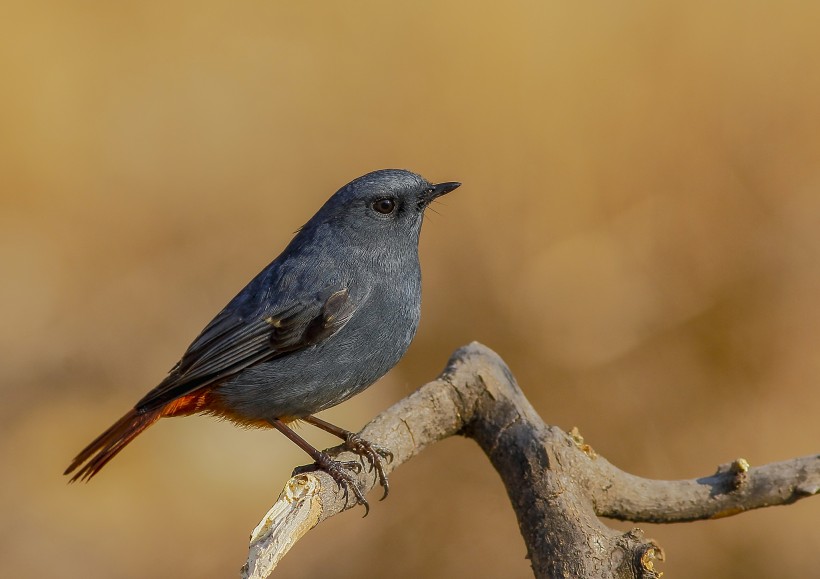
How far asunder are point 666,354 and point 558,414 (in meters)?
0.92

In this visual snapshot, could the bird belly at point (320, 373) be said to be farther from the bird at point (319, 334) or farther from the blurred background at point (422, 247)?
the blurred background at point (422, 247)

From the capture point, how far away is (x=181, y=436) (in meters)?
7.01

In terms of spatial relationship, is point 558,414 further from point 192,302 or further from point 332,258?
point 332,258

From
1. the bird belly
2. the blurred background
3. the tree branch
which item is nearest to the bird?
the bird belly

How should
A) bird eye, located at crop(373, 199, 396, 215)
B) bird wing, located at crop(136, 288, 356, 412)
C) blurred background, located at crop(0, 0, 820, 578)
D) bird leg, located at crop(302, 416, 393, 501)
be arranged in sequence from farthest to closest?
blurred background, located at crop(0, 0, 820, 578) → bird eye, located at crop(373, 199, 396, 215) → bird wing, located at crop(136, 288, 356, 412) → bird leg, located at crop(302, 416, 393, 501)

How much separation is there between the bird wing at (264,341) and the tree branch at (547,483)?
0.46 m

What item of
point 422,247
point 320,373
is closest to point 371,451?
point 320,373

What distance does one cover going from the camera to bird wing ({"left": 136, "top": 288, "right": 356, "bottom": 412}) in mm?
4160

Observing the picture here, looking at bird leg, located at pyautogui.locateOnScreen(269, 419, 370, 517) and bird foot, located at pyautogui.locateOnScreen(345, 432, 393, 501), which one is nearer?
bird leg, located at pyautogui.locateOnScreen(269, 419, 370, 517)

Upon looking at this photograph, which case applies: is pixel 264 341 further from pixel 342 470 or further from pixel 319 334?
pixel 342 470

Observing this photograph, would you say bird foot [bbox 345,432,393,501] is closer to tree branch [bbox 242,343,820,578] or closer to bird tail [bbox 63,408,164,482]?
tree branch [bbox 242,343,820,578]

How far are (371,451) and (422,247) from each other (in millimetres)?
3692

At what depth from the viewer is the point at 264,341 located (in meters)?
4.22

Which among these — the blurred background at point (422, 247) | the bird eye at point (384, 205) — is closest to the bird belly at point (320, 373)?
the bird eye at point (384, 205)
